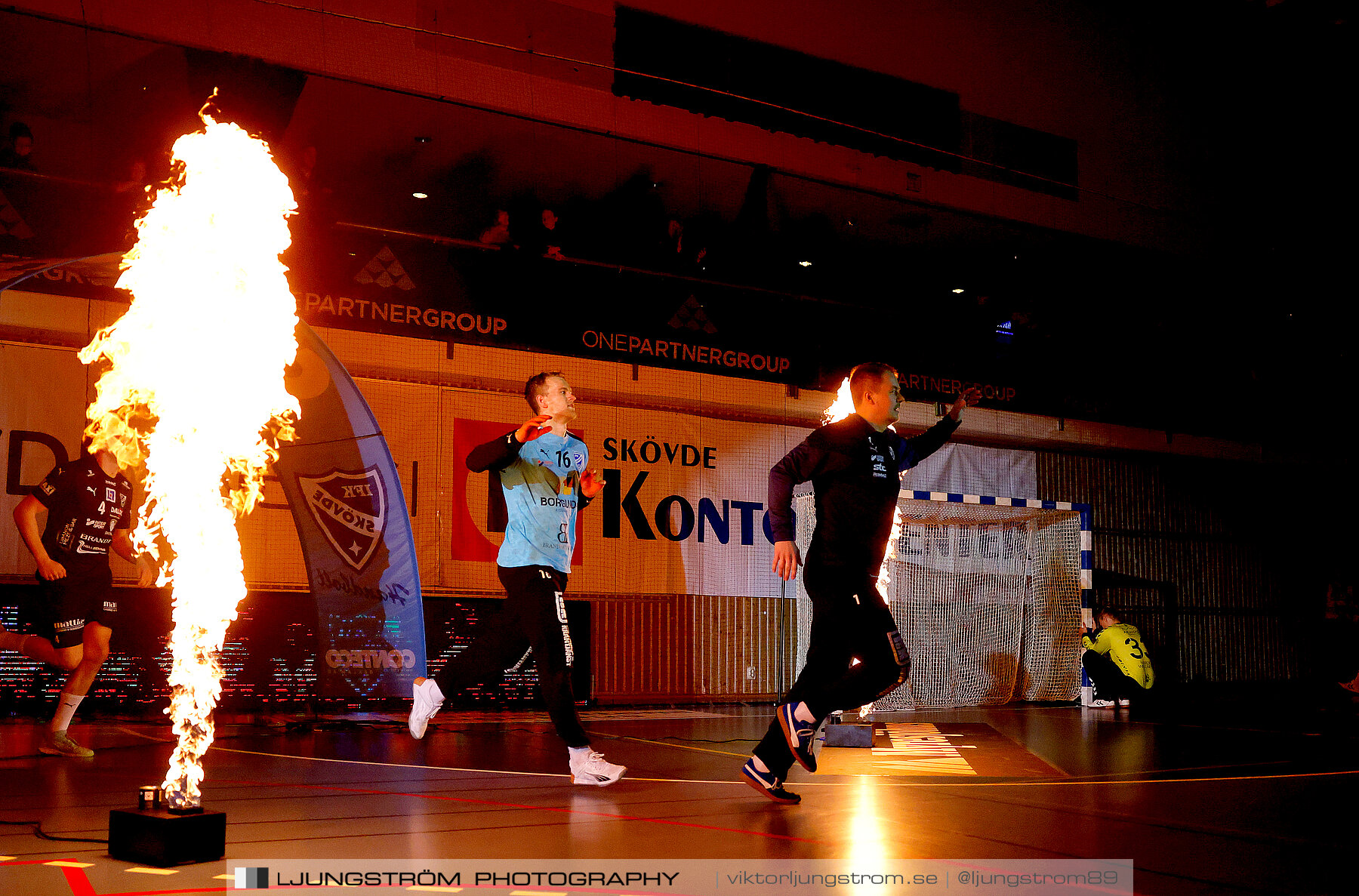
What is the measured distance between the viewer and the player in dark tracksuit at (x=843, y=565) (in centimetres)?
445

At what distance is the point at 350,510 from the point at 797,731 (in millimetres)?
5155

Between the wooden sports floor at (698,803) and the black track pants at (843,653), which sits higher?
the black track pants at (843,653)

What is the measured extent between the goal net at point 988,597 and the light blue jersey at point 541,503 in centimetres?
649

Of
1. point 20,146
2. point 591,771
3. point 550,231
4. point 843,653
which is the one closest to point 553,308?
point 550,231

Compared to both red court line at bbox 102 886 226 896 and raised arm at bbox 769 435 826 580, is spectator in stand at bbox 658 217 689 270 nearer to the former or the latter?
raised arm at bbox 769 435 826 580

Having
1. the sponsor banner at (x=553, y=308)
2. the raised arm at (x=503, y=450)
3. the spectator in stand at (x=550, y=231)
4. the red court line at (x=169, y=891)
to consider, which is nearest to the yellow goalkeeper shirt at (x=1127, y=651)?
the sponsor banner at (x=553, y=308)

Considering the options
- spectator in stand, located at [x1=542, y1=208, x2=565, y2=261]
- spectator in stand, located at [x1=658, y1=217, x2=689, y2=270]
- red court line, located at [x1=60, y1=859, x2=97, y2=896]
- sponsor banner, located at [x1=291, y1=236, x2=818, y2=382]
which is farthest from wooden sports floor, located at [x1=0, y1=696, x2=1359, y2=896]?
spectator in stand, located at [x1=658, y1=217, x2=689, y2=270]

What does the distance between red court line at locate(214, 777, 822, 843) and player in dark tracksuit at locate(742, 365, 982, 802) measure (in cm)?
70

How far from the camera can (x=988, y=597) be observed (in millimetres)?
12508

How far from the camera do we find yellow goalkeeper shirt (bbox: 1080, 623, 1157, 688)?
12211mm

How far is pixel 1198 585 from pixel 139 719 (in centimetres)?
1607

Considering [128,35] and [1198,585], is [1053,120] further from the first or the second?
[128,35]

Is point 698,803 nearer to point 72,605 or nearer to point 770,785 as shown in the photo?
point 770,785

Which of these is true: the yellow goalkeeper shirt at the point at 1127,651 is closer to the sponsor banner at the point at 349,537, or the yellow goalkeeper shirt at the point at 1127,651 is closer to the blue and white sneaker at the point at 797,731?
the sponsor banner at the point at 349,537
